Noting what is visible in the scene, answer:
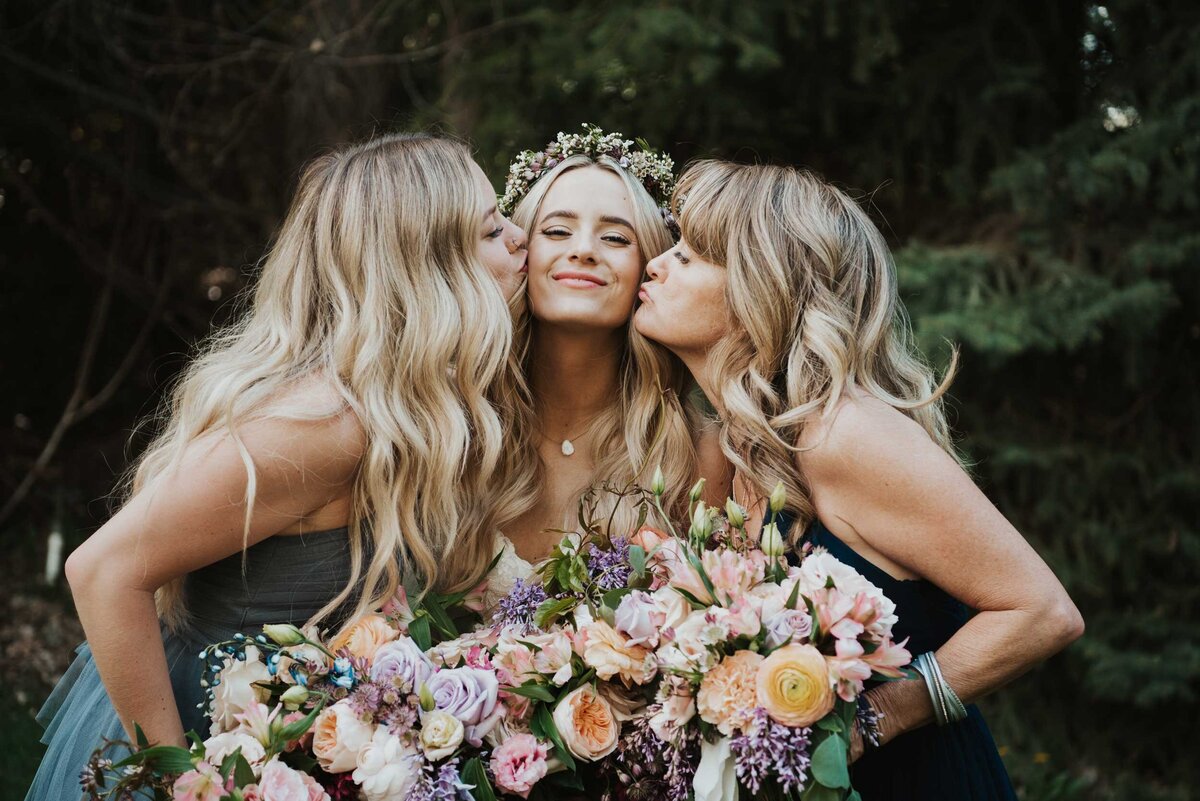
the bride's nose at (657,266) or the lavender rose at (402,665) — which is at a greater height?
the bride's nose at (657,266)

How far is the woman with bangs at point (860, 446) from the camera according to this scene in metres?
2.45

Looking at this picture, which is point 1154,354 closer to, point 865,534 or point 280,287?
point 865,534

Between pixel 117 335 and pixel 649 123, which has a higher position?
pixel 649 123

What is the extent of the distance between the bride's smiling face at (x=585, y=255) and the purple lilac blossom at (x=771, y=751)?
165 centimetres

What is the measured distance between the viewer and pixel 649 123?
219 inches

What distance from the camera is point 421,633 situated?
98.7 inches

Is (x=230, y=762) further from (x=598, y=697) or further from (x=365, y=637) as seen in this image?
(x=598, y=697)

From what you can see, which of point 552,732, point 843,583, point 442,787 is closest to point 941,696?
point 843,583

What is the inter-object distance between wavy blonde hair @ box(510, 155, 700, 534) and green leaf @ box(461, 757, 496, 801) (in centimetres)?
126

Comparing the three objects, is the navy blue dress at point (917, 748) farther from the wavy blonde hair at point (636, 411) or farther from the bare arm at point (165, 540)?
the bare arm at point (165, 540)

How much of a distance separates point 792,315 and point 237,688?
164 cm

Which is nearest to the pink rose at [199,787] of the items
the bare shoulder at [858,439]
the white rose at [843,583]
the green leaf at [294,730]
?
the green leaf at [294,730]

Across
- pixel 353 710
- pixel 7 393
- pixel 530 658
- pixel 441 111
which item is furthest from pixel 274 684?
pixel 7 393

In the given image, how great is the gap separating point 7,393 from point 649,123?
16.4 ft
